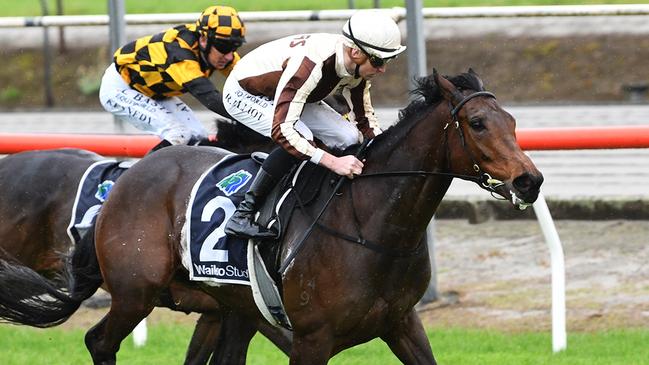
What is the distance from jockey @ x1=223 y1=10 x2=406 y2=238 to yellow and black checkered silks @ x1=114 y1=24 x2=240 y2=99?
1040 mm

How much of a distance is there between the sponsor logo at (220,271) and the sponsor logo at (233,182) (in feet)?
1.03

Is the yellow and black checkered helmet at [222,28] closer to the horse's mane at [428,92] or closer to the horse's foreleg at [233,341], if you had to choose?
the horse's foreleg at [233,341]

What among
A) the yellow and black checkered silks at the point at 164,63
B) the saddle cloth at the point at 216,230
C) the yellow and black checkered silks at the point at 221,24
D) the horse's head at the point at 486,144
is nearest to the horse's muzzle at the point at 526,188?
the horse's head at the point at 486,144

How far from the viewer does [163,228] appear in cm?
542

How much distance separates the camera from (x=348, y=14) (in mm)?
8180

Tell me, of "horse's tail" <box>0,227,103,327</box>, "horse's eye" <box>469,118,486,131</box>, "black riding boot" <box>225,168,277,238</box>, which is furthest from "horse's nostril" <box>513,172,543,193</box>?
"horse's tail" <box>0,227,103,327</box>

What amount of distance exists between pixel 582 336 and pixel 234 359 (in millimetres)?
2053

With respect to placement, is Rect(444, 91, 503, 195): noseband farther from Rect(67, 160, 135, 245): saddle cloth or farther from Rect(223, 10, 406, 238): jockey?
Rect(67, 160, 135, 245): saddle cloth

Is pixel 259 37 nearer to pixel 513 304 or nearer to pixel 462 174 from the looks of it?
pixel 513 304

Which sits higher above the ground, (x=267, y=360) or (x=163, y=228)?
(x=163, y=228)

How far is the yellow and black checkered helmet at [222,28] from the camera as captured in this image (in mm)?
6387

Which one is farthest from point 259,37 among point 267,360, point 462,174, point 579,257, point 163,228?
point 462,174

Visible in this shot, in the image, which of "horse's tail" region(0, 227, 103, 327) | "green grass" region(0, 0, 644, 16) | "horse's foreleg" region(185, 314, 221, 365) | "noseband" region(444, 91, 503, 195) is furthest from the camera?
"green grass" region(0, 0, 644, 16)

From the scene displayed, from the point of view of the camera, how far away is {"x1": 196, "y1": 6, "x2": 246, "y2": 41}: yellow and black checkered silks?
6387 millimetres
